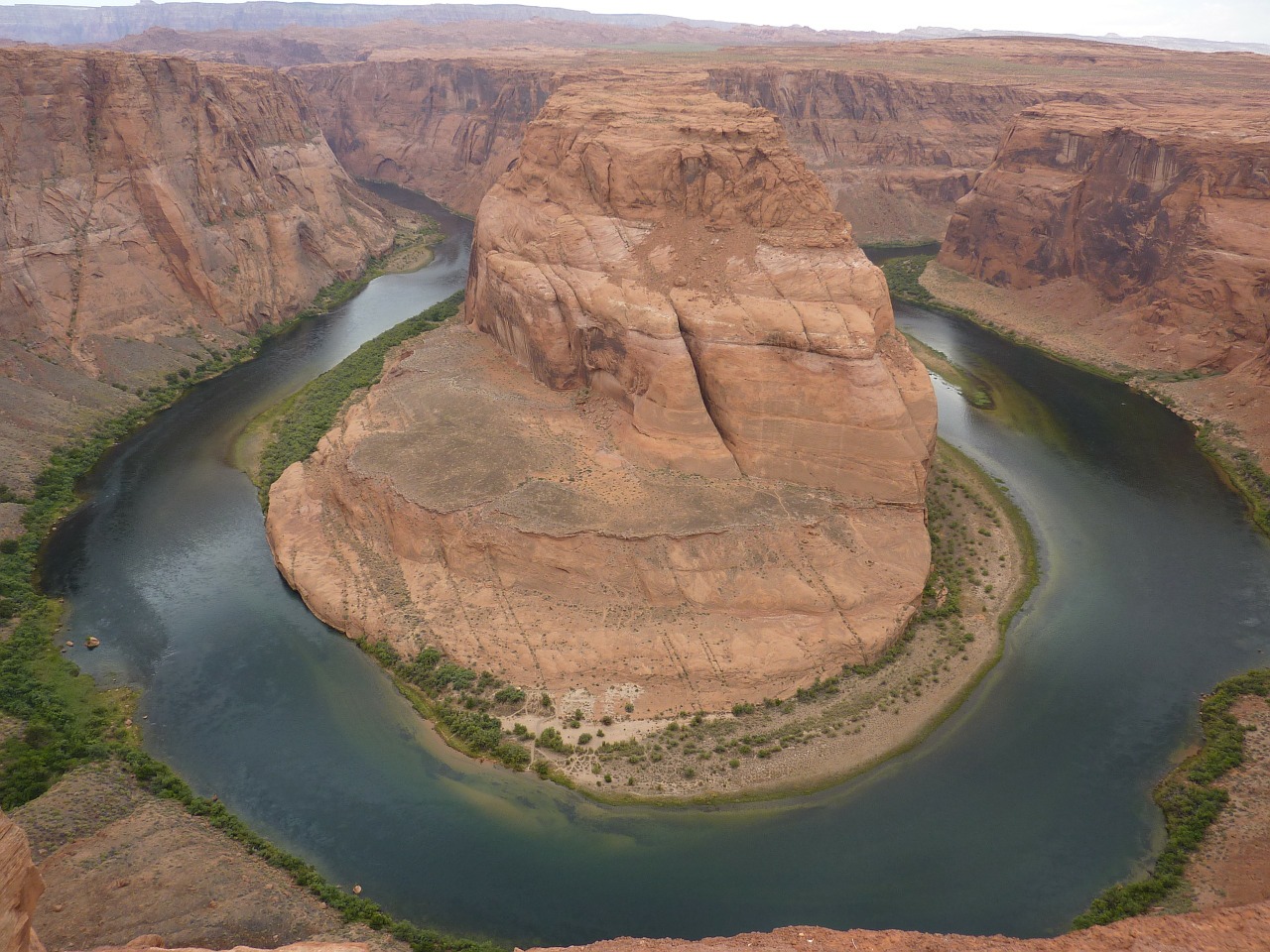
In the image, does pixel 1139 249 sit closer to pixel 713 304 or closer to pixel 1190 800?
pixel 713 304

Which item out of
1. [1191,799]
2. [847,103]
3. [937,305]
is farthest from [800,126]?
[1191,799]

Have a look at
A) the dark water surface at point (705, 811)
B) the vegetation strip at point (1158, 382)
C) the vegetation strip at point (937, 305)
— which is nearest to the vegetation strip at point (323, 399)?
the dark water surface at point (705, 811)

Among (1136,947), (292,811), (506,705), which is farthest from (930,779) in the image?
(292,811)

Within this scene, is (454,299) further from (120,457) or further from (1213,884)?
(1213,884)

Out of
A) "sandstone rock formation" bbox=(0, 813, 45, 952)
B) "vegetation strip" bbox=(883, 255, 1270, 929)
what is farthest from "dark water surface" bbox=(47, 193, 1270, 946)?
"sandstone rock formation" bbox=(0, 813, 45, 952)

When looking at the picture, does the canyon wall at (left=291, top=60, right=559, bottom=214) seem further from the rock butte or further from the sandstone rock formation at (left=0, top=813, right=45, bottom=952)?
the sandstone rock formation at (left=0, top=813, right=45, bottom=952)
